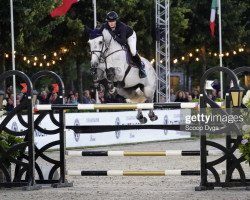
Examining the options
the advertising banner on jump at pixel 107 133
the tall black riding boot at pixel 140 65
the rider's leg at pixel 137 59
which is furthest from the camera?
the advertising banner on jump at pixel 107 133

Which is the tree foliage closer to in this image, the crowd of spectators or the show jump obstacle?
the crowd of spectators

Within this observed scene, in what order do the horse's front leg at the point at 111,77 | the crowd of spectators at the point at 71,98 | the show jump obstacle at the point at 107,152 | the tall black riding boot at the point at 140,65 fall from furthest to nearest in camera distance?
the crowd of spectators at the point at 71,98, the tall black riding boot at the point at 140,65, the horse's front leg at the point at 111,77, the show jump obstacle at the point at 107,152

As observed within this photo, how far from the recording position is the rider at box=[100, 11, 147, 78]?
22.0m

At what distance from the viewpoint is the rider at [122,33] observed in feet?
72.1

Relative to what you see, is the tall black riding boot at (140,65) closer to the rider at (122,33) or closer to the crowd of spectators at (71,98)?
the rider at (122,33)

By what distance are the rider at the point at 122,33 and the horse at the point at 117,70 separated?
0.10 m

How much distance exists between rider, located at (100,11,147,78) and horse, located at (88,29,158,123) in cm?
10

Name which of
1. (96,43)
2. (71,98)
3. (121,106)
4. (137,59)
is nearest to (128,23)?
(71,98)

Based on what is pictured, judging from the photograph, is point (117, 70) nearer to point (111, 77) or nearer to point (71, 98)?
point (111, 77)

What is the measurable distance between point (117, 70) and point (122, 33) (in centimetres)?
85

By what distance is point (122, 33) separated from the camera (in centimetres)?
2244

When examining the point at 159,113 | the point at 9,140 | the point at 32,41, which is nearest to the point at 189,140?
the point at 159,113

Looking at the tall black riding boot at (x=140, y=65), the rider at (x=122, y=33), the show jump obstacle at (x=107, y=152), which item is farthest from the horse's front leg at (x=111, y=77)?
the show jump obstacle at (x=107, y=152)

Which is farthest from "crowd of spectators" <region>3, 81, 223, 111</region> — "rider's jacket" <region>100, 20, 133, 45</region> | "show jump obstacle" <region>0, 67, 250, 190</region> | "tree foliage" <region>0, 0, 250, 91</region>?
"show jump obstacle" <region>0, 67, 250, 190</region>
